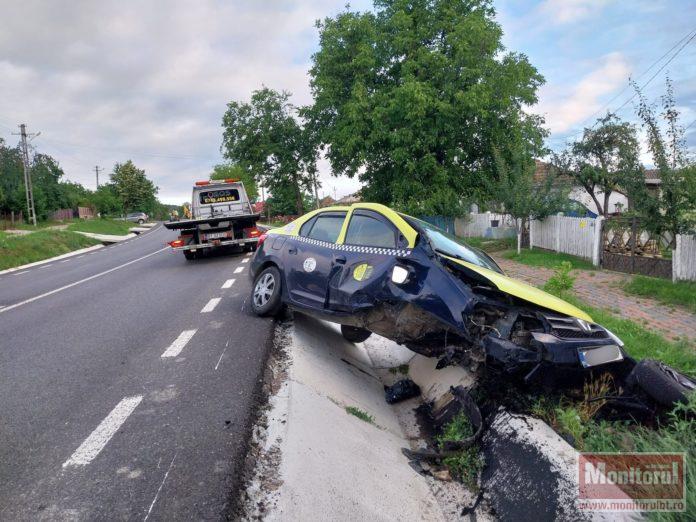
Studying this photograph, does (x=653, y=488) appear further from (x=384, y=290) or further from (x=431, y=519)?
(x=384, y=290)

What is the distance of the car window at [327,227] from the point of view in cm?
548

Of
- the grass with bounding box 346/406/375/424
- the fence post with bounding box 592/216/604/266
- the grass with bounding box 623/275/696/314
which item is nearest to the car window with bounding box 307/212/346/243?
the grass with bounding box 346/406/375/424

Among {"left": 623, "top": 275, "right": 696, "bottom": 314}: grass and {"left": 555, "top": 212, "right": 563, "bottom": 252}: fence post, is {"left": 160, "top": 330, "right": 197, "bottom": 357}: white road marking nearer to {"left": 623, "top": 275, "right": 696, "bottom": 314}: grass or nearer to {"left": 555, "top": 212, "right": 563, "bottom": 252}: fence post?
{"left": 623, "top": 275, "right": 696, "bottom": 314}: grass

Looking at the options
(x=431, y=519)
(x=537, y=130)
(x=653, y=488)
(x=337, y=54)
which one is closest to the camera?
(x=653, y=488)

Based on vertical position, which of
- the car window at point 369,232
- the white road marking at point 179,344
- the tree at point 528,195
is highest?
the tree at point 528,195

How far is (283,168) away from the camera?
34594 millimetres

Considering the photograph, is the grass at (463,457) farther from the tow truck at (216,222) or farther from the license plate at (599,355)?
the tow truck at (216,222)

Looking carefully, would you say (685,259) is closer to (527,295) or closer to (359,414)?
(527,295)

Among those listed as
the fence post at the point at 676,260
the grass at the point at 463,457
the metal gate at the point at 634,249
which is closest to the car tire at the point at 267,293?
the grass at the point at 463,457

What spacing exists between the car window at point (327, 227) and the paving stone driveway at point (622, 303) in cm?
480

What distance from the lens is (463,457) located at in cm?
369

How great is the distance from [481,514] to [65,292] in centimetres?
982

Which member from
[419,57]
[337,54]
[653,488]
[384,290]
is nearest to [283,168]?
[337,54]

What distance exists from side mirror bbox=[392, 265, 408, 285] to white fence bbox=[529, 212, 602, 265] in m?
10.4
